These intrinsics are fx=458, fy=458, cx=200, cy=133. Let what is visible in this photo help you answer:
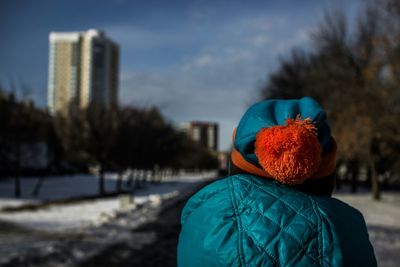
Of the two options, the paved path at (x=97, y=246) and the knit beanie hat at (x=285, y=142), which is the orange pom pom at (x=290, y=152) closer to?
the knit beanie hat at (x=285, y=142)


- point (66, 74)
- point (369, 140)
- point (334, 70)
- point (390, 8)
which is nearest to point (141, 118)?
point (334, 70)

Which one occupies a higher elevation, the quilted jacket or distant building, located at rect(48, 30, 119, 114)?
distant building, located at rect(48, 30, 119, 114)

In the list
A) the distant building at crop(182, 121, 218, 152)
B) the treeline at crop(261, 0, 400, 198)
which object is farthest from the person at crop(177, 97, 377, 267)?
the distant building at crop(182, 121, 218, 152)

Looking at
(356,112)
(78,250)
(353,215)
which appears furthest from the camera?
(356,112)

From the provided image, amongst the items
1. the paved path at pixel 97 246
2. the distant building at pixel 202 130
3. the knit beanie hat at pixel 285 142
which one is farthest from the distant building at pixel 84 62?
the knit beanie hat at pixel 285 142

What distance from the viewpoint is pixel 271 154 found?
170cm

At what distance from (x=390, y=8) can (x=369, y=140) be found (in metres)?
7.89

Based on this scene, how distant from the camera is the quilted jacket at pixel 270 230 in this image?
1.54 m

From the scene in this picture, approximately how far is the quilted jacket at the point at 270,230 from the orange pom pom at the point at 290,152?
0.06 m

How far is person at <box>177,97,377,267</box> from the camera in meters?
1.55

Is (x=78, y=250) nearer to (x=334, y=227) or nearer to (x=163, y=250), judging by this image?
(x=163, y=250)

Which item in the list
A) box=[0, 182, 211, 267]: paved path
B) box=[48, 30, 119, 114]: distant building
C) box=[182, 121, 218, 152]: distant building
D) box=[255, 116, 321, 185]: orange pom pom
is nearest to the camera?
box=[255, 116, 321, 185]: orange pom pom

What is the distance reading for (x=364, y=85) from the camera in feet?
64.7

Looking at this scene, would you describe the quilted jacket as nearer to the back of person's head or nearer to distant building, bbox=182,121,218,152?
the back of person's head
